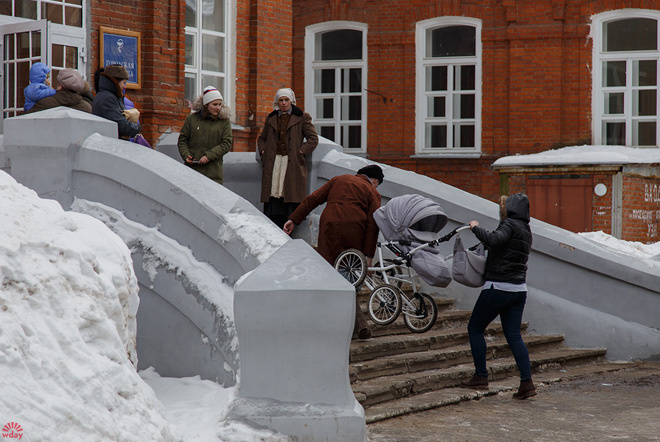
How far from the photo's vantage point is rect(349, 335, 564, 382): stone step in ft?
25.4

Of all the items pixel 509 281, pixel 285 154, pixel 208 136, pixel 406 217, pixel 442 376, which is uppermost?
pixel 208 136

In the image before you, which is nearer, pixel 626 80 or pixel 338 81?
pixel 626 80

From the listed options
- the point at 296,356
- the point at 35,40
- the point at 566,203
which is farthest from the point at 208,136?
the point at 566,203

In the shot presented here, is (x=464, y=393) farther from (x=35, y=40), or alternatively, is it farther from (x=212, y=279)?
(x=35, y=40)

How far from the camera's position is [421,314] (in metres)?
8.90

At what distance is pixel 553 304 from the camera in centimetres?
1041

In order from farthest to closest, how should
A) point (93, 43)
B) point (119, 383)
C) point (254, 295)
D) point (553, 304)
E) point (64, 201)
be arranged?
point (93, 43)
point (553, 304)
point (64, 201)
point (254, 295)
point (119, 383)

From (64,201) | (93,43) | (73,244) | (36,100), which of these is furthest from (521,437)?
(93,43)

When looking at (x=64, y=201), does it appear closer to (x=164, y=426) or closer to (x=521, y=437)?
(x=164, y=426)

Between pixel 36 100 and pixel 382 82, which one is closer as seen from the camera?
pixel 36 100

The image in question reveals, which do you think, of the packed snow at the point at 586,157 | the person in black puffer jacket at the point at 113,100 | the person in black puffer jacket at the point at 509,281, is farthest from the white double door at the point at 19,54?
the packed snow at the point at 586,157

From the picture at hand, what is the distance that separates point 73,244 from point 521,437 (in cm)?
331

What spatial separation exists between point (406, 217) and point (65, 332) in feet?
14.3

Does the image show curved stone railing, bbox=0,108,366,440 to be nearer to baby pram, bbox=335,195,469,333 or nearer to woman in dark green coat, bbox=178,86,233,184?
baby pram, bbox=335,195,469,333
